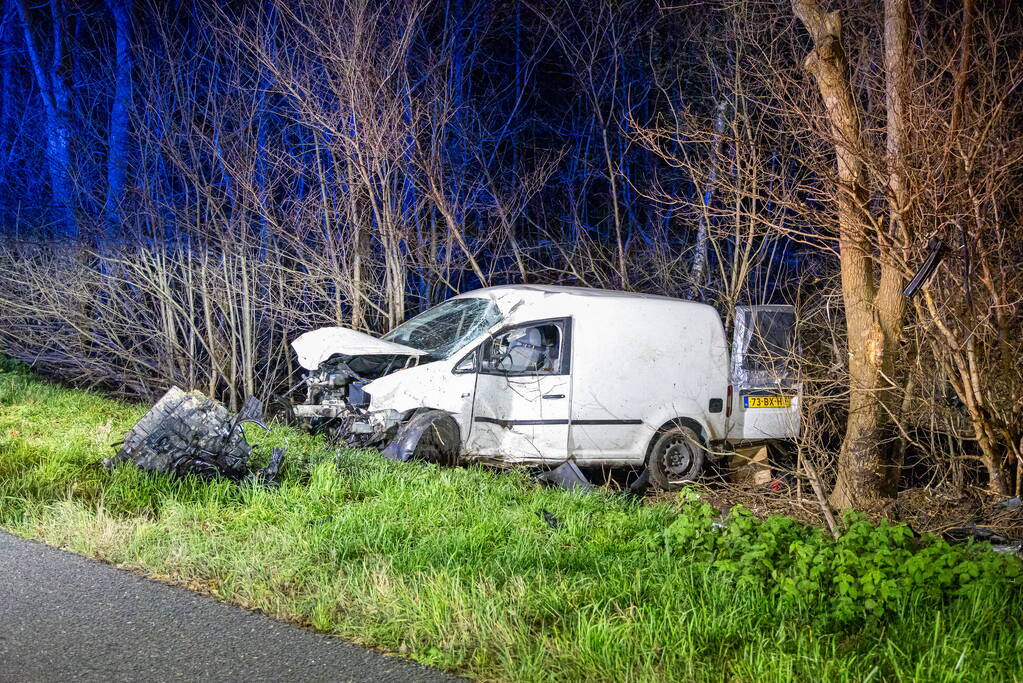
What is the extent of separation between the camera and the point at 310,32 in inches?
500

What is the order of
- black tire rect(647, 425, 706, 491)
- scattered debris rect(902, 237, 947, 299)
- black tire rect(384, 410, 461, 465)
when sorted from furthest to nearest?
black tire rect(647, 425, 706, 491) < black tire rect(384, 410, 461, 465) < scattered debris rect(902, 237, 947, 299)

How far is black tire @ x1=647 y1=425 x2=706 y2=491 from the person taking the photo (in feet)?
32.3

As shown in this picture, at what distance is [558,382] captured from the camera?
31.1ft

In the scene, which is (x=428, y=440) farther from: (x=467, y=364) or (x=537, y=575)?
(x=537, y=575)

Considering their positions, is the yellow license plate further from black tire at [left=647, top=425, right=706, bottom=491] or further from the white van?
black tire at [left=647, top=425, right=706, bottom=491]

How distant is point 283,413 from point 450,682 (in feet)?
20.7

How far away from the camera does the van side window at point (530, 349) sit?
31.2 ft

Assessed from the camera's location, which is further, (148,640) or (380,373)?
(380,373)

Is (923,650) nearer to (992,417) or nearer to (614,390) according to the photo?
(992,417)

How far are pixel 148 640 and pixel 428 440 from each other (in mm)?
4467

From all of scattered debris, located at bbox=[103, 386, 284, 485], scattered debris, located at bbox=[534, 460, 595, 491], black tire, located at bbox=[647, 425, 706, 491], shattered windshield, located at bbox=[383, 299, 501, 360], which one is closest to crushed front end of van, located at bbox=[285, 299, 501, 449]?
shattered windshield, located at bbox=[383, 299, 501, 360]

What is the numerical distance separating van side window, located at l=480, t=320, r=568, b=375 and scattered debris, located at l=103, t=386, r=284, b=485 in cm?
256

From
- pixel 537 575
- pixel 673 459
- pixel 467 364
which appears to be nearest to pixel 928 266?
pixel 537 575

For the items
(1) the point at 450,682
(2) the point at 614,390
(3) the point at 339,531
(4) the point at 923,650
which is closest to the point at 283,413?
(2) the point at 614,390
